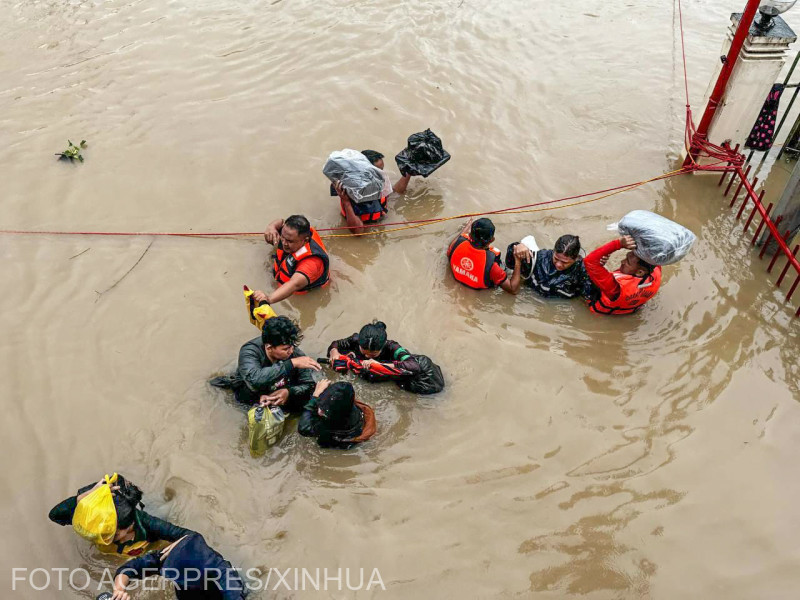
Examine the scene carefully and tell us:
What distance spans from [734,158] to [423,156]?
344cm

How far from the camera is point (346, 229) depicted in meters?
6.07

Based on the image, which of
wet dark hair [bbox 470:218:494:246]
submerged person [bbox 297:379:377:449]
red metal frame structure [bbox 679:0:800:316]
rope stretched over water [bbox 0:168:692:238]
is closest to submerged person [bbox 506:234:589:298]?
wet dark hair [bbox 470:218:494:246]

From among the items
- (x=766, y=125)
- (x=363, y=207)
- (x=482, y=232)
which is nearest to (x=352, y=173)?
(x=363, y=207)

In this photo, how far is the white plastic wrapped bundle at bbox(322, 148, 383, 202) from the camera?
5480mm

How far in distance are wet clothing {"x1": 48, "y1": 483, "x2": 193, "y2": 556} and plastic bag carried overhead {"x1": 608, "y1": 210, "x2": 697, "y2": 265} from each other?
3.95 meters

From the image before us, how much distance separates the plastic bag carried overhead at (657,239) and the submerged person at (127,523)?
13.0ft

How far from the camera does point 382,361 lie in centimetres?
448

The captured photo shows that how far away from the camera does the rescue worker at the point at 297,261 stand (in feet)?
16.1

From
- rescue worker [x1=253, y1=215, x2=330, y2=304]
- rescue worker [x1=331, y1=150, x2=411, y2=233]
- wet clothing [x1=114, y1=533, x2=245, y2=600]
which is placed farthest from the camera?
rescue worker [x1=331, y1=150, x2=411, y2=233]

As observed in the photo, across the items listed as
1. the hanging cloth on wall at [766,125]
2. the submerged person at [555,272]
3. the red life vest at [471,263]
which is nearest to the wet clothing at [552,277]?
the submerged person at [555,272]

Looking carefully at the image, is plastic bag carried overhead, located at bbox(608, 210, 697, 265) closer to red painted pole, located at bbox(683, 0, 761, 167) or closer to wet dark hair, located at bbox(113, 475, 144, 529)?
red painted pole, located at bbox(683, 0, 761, 167)

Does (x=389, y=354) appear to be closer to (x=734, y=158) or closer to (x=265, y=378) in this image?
(x=265, y=378)

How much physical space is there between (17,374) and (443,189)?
4.55m

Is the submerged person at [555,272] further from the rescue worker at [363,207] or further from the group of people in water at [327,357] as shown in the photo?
the rescue worker at [363,207]
